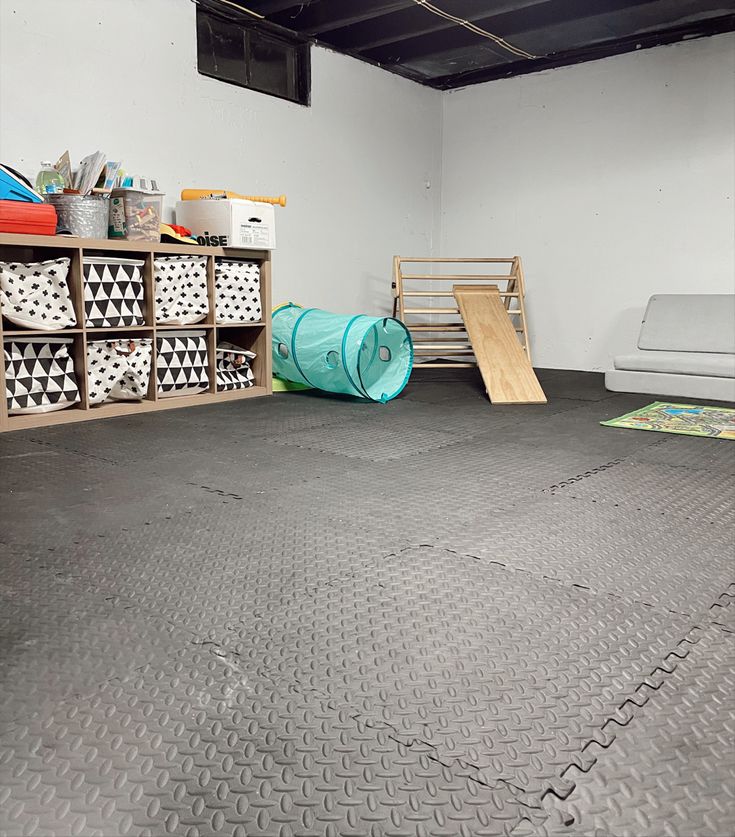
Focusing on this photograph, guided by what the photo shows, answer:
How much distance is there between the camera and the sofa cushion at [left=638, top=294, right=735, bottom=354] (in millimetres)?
4480

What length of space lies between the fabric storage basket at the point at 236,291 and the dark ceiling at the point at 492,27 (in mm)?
1766

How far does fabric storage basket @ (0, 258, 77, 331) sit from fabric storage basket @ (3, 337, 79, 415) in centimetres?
9

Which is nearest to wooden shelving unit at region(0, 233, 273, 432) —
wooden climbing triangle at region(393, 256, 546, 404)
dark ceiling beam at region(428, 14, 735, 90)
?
wooden climbing triangle at region(393, 256, 546, 404)

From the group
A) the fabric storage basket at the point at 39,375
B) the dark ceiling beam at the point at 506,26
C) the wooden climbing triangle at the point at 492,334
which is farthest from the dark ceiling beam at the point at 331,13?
the fabric storage basket at the point at 39,375

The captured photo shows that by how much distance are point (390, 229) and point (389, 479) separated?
3.99 m

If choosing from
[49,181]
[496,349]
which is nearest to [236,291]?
[49,181]

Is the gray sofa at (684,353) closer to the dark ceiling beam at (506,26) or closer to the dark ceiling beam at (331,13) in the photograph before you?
the dark ceiling beam at (506,26)

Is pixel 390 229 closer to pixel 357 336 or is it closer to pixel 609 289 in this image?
pixel 609 289


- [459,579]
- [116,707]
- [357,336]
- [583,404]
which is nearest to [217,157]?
[357,336]

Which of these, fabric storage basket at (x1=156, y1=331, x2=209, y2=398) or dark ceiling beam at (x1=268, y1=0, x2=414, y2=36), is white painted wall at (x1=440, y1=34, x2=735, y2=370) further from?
fabric storage basket at (x1=156, y1=331, x2=209, y2=398)

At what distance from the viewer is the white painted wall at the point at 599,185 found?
510 centimetres

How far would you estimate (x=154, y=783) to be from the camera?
976 mm

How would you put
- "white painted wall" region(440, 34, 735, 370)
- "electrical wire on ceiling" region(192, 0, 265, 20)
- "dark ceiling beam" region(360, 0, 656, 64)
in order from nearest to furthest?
"electrical wire on ceiling" region(192, 0, 265, 20)
"dark ceiling beam" region(360, 0, 656, 64)
"white painted wall" region(440, 34, 735, 370)

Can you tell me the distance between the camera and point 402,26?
16.2ft
